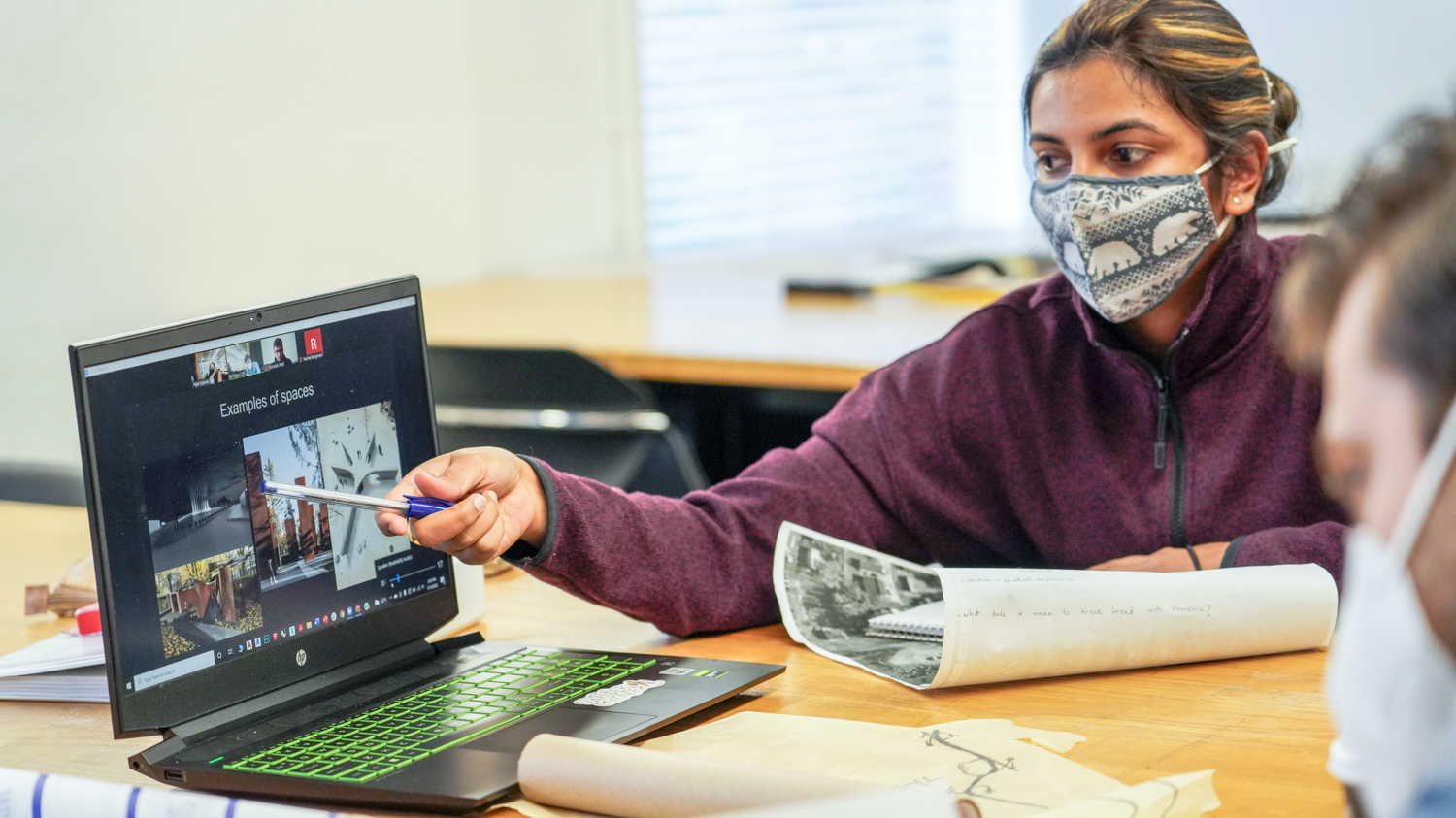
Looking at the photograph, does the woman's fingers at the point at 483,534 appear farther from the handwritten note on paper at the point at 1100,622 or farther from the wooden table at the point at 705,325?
the wooden table at the point at 705,325

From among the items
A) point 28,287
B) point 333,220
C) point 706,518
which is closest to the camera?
point 706,518

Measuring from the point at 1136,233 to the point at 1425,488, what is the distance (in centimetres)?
79

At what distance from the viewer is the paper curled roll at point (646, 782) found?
0.68 m

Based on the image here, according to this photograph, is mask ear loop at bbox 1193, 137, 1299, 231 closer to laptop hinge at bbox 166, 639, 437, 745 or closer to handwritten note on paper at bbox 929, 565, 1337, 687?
handwritten note on paper at bbox 929, 565, 1337, 687

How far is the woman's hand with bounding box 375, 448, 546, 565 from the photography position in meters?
0.93

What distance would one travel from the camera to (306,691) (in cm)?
92

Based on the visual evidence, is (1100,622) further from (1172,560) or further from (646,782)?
(646,782)

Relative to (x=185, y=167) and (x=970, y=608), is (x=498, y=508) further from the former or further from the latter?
(x=185, y=167)

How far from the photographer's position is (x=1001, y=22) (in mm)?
4184

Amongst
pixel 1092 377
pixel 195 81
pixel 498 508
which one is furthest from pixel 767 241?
pixel 498 508

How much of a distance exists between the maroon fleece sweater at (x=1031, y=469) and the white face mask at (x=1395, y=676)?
0.56m

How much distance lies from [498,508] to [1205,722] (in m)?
0.50

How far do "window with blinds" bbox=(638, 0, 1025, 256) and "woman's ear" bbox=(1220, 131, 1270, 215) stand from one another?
1991 millimetres

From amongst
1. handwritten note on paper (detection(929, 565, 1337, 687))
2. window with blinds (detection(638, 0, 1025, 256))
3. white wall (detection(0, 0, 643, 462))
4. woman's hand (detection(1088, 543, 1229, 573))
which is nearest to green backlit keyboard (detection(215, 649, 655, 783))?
handwritten note on paper (detection(929, 565, 1337, 687))
